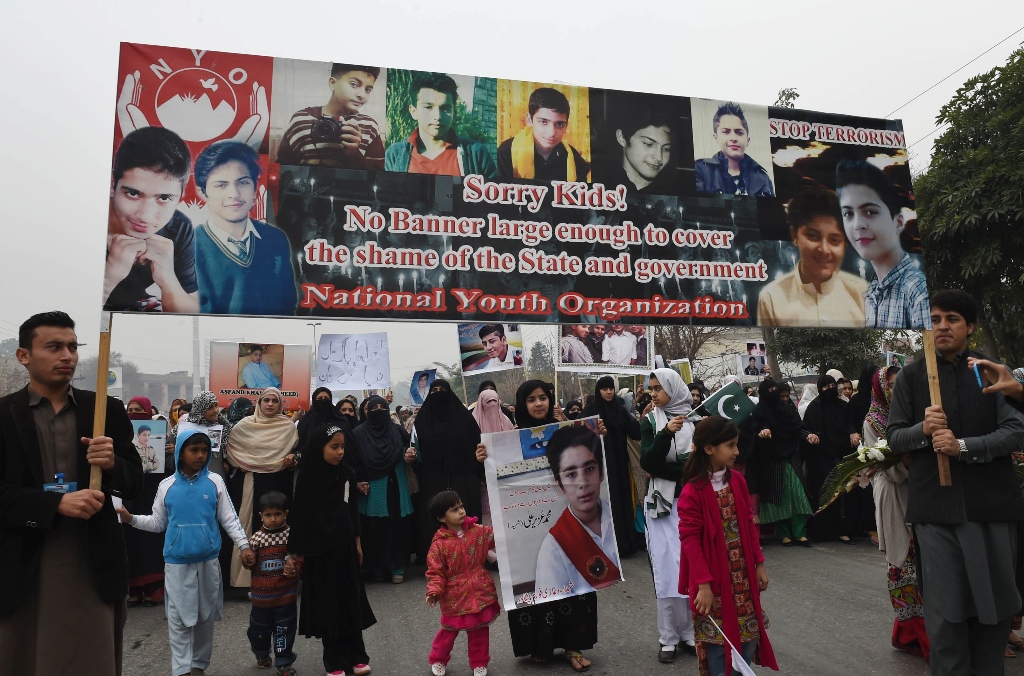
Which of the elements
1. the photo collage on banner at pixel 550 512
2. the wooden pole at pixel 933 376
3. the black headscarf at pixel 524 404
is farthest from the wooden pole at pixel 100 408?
the wooden pole at pixel 933 376

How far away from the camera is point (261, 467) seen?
6691 mm

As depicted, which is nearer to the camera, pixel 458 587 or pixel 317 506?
pixel 458 587

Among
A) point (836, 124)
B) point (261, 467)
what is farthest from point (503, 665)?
point (836, 124)

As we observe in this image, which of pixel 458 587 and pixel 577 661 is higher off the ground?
pixel 458 587

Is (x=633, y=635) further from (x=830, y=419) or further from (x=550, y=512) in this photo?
(x=830, y=419)

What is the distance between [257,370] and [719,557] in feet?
34.7

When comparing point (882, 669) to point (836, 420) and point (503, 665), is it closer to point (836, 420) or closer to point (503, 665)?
point (503, 665)

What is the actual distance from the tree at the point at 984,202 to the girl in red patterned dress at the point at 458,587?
29.8 feet

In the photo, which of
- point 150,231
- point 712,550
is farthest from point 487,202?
point 712,550

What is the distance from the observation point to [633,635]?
16.3 ft

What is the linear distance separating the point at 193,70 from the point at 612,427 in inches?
207

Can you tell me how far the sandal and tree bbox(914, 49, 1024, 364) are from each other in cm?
883

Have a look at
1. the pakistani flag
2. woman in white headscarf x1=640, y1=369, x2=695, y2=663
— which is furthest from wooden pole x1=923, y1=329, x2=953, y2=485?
woman in white headscarf x1=640, y1=369, x2=695, y2=663

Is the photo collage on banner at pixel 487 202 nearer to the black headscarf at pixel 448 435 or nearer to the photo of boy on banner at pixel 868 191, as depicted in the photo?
the photo of boy on banner at pixel 868 191
